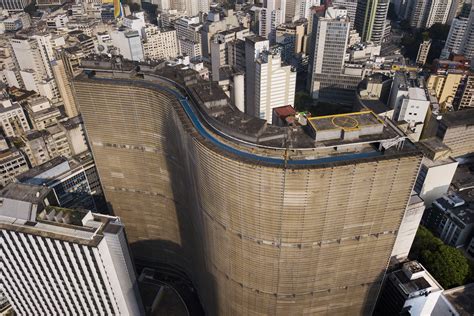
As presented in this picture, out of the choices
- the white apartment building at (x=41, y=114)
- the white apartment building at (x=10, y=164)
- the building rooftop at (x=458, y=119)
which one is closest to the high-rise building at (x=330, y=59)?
the building rooftop at (x=458, y=119)

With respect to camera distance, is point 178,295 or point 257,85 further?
point 257,85

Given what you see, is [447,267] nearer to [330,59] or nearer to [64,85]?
[330,59]

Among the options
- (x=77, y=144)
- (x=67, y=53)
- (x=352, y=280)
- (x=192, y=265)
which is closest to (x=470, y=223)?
(x=352, y=280)

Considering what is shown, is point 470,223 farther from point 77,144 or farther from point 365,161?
point 77,144

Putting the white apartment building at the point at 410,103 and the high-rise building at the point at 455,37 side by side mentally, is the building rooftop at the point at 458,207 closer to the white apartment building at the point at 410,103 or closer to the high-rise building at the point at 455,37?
the white apartment building at the point at 410,103

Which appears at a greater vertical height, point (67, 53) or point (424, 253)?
point (67, 53)

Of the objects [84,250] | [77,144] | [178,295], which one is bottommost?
[178,295]

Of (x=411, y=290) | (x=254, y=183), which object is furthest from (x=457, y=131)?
(x=254, y=183)

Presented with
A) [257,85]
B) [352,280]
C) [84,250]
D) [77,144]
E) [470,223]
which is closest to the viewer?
[84,250]
